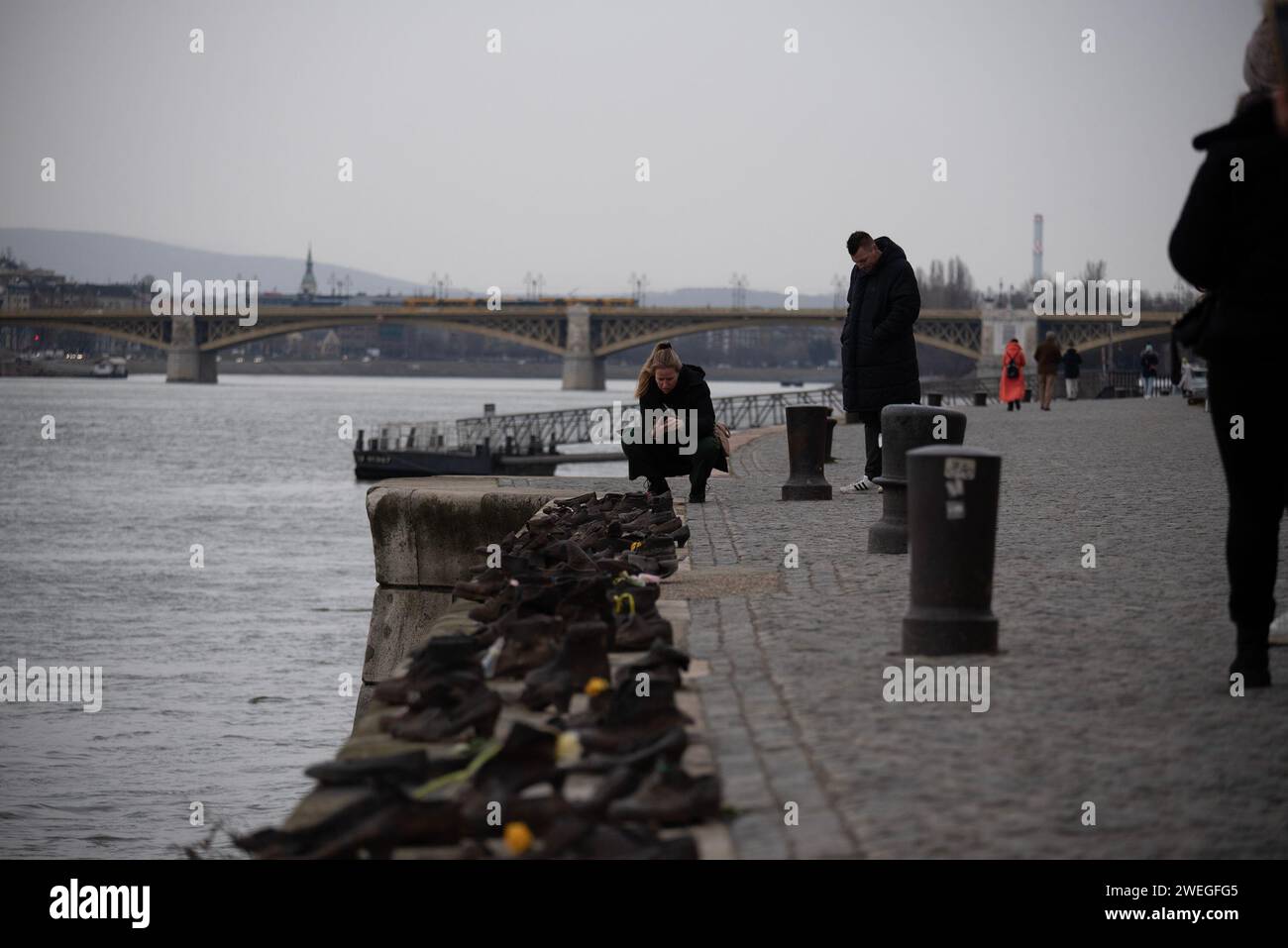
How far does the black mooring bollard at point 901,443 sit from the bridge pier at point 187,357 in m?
104

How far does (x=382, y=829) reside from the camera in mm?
3580

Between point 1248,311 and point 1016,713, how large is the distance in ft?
4.29

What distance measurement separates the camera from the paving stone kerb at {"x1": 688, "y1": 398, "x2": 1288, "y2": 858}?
3682 millimetres

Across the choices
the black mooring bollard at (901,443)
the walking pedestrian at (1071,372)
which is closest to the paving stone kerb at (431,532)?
the black mooring bollard at (901,443)

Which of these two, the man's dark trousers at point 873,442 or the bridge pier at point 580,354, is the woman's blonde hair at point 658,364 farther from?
the bridge pier at point 580,354

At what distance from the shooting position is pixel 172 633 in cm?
2328

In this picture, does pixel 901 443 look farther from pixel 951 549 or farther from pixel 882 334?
pixel 882 334

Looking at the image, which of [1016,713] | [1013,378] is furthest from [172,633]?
[1016,713]

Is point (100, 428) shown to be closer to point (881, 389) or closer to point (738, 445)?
point (738, 445)

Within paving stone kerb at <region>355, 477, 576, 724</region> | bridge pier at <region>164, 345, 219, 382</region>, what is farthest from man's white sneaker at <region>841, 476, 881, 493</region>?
bridge pier at <region>164, 345, 219, 382</region>

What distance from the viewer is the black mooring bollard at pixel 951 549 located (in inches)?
222

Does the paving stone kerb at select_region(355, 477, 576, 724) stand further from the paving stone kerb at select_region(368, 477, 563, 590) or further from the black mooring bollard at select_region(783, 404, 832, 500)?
the black mooring bollard at select_region(783, 404, 832, 500)
